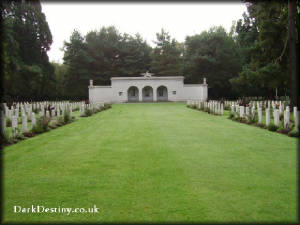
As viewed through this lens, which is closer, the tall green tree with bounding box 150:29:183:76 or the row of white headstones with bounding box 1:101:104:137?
the row of white headstones with bounding box 1:101:104:137

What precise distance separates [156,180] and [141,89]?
122ft

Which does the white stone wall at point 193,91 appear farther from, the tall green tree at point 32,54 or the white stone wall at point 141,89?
the tall green tree at point 32,54

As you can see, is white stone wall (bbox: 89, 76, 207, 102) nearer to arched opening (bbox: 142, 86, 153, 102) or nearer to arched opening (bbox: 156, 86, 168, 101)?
arched opening (bbox: 156, 86, 168, 101)

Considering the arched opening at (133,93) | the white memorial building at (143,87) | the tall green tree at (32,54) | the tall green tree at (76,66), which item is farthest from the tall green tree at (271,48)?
the tall green tree at (76,66)

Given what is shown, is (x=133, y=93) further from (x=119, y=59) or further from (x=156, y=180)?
(x=156, y=180)

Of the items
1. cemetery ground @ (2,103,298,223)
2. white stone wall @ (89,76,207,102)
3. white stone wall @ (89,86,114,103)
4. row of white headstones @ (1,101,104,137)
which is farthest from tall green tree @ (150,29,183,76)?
cemetery ground @ (2,103,298,223)

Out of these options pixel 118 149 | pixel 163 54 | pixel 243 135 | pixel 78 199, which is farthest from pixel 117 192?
pixel 163 54

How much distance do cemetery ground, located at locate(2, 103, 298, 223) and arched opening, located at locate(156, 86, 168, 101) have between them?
35216 millimetres

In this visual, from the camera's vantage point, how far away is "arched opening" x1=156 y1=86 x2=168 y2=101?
44.4 metres

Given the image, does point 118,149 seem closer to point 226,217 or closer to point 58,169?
point 58,169

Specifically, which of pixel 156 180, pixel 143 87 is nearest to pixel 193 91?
pixel 143 87

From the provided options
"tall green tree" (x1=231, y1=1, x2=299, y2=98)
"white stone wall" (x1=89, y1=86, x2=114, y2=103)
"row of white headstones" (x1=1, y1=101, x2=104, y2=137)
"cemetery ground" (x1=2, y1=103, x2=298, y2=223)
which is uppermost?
"tall green tree" (x1=231, y1=1, x2=299, y2=98)

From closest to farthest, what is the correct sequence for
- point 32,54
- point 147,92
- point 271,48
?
point 271,48 → point 32,54 → point 147,92

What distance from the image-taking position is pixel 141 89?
42031 millimetres
